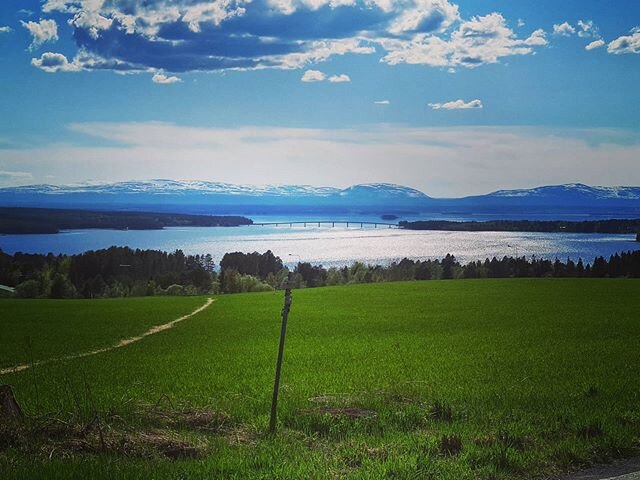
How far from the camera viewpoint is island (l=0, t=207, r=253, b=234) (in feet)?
108

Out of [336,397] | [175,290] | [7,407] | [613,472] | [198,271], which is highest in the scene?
[7,407]

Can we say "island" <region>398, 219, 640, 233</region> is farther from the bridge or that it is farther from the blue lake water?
the bridge

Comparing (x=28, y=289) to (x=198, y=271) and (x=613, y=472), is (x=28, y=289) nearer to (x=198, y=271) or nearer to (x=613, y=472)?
(x=198, y=271)

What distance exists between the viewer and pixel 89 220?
3472 cm

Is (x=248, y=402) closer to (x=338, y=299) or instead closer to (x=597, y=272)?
(x=338, y=299)

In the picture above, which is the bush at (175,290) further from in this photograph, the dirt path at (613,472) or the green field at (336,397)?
the dirt path at (613,472)

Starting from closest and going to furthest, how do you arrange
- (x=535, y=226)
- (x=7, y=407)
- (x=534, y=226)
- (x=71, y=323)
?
(x=7, y=407) < (x=71, y=323) < (x=535, y=226) < (x=534, y=226)

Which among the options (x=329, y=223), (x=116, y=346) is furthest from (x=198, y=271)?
(x=116, y=346)

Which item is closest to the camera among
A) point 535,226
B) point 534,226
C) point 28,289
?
point 28,289

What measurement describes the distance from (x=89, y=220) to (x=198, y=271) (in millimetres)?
9749

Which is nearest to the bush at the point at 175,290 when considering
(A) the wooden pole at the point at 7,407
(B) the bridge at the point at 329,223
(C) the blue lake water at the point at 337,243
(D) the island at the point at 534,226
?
(C) the blue lake water at the point at 337,243

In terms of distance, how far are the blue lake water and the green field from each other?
1078 centimetres

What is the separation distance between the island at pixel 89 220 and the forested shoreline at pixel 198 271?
299 centimetres

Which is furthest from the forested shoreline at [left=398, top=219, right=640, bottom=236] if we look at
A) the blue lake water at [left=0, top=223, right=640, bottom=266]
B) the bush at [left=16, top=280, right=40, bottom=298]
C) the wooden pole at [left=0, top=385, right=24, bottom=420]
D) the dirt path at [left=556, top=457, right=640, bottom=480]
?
the wooden pole at [left=0, top=385, right=24, bottom=420]
